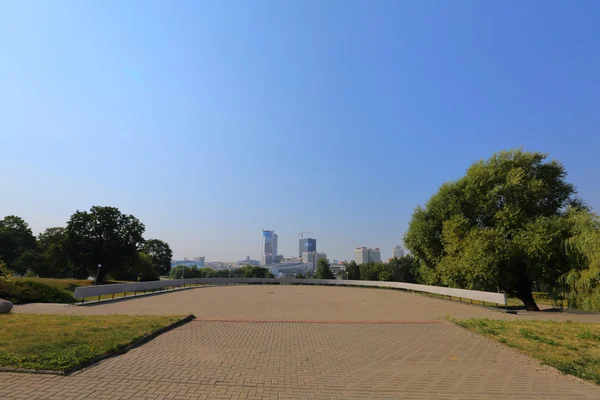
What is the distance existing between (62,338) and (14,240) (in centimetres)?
6423

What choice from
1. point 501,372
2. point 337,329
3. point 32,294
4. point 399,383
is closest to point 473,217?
point 337,329

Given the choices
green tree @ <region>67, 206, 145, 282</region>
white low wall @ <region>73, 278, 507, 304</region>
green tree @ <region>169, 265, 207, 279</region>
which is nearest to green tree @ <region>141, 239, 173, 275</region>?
green tree @ <region>169, 265, 207, 279</region>

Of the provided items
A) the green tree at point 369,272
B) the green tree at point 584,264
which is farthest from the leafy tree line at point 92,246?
the green tree at point 369,272

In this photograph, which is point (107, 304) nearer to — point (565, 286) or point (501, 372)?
point (501, 372)

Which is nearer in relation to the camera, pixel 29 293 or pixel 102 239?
pixel 29 293

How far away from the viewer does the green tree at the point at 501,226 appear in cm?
1900

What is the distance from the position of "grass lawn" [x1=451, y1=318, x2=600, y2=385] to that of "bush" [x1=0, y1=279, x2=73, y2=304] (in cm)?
1933

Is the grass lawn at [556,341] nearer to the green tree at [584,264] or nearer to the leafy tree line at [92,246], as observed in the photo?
the green tree at [584,264]

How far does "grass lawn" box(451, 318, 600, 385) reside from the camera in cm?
669

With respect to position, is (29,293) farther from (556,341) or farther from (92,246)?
(92,246)

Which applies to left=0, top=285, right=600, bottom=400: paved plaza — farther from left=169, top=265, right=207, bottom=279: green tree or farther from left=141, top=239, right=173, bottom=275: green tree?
left=141, top=239, right=173, bottom=275: green tree

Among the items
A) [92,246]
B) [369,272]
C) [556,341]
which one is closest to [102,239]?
[92,246]

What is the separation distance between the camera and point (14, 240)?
2199 inches

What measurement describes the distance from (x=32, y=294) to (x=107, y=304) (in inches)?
144
